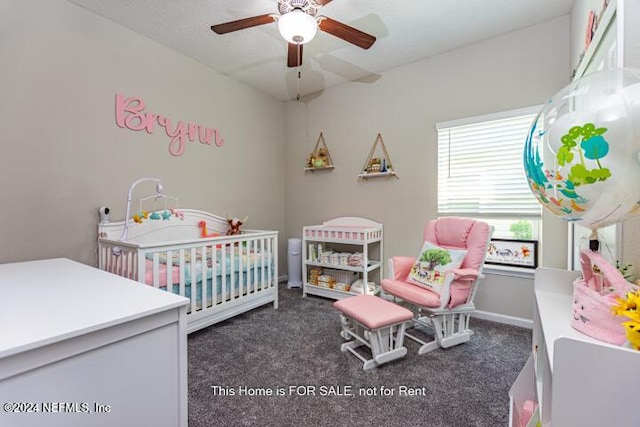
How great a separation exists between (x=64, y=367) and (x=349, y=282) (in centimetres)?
269

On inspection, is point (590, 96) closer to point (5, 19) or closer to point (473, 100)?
point (473, 100)

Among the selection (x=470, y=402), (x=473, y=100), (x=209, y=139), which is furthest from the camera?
(x=209, y=139)

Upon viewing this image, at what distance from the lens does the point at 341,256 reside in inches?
126

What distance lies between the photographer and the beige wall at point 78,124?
6.26 feet

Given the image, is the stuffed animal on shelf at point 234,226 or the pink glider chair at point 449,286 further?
the stuffed animal on shelf at point 234,226

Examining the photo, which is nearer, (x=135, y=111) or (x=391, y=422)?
(x=391, y=422)

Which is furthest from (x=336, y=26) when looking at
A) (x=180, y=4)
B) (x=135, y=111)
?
(x=135, y=111)

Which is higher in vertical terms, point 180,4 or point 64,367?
point 180,4

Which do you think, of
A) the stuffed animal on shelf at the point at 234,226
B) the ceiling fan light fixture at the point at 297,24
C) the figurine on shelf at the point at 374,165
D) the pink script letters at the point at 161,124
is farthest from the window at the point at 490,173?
the pink script letters at the point at 161,124

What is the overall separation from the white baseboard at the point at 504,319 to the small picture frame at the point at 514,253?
0.46 meters

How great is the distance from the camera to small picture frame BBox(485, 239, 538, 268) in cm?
248

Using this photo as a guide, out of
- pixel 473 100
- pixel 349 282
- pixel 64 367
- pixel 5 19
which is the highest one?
pixel 5 19

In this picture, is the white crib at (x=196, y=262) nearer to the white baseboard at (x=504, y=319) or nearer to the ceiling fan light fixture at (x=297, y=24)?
the ceiling fan light fixture at (x=297, y=24)

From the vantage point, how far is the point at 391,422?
140 centimetres
